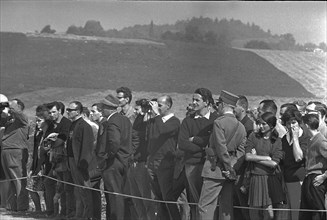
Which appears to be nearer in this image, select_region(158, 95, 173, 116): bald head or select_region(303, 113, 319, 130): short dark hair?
select_region(303, 113, 319, 130): short dark hair

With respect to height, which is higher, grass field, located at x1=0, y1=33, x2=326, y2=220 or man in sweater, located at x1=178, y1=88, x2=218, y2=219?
man in sweater, located at x1=178, y1=88, x2=218, y2=219

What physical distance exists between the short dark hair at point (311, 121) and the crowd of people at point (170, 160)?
1 centimetres

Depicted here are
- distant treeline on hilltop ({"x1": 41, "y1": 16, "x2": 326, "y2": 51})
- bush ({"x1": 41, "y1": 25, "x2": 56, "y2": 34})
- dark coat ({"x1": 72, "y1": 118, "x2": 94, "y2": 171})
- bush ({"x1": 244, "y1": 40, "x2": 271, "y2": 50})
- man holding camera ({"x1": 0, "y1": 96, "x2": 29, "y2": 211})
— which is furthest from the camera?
bush ({"x1": 244, "y1": 40, "x2": 271, "y2": 50})

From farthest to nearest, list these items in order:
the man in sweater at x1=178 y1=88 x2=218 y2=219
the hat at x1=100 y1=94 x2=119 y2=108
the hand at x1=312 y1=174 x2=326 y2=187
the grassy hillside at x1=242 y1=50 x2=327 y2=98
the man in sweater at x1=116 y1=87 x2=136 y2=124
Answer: the grassy hillside at x1=242 y1=50 x2=327 y2=98 → the man in sweater at x1=116 y1=87 x2=136 y2=124 → the hat at x1=100 y1=94 x2=119 y2=108 → the man in sweater at x1=178 y1=88 x2=218 y2=219 → the hand at x1=312 y1=174 x2=326 y2=187

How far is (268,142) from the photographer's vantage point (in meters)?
10.2

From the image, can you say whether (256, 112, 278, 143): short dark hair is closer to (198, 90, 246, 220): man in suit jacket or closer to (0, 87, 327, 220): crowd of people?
(0, 87, 327, 220): crowd of people

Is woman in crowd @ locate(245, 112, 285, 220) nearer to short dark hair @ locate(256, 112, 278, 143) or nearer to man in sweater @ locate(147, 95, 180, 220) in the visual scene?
short dark hair @ locate(256, 112, 278, 143)

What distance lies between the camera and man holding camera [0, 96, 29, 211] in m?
14.3

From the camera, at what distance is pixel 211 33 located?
25266 mm

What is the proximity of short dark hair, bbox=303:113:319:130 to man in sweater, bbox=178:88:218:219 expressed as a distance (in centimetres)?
118

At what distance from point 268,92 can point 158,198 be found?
1143 centimetres

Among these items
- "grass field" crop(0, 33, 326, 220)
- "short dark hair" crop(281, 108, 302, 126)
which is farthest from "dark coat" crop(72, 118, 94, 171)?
"grass field" crop(0, 33, 326, 220)

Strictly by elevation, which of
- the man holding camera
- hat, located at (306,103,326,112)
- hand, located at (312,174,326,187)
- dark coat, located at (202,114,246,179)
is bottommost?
the man holding camera

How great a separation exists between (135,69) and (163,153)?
38.3 ft
